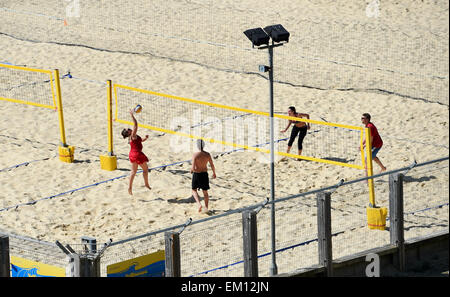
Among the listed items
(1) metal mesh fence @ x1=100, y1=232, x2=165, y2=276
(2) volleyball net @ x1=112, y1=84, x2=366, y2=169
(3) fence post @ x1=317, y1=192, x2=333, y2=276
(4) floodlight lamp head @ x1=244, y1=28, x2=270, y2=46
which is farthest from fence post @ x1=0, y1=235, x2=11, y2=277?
(2) volleyball net @ x1=112, y1=84, x2=366, y2=169

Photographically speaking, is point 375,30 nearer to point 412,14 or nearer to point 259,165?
point 412,14

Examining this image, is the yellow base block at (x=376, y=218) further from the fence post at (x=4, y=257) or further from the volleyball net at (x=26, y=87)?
the volleyball net at (x=26, y=87)

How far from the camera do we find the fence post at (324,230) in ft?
45.5

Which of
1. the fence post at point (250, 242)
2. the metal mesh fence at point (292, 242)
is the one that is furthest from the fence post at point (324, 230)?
the fence post at point (250, 242)

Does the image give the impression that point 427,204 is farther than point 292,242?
Yes

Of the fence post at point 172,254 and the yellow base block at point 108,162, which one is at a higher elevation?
the yellow base block at point 108,162

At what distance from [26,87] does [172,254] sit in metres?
11.0

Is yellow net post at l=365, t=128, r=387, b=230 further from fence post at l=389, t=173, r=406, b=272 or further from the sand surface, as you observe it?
fence post at l=389, t=173, r=406, b=272

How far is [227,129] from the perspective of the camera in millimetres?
20797

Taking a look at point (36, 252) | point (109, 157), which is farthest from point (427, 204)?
point (109, 157)

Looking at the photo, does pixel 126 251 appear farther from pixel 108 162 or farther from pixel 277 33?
pixel 108 162

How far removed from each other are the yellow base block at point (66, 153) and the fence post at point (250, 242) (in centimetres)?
653

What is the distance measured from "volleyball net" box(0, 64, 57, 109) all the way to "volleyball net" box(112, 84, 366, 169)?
1471 mm
